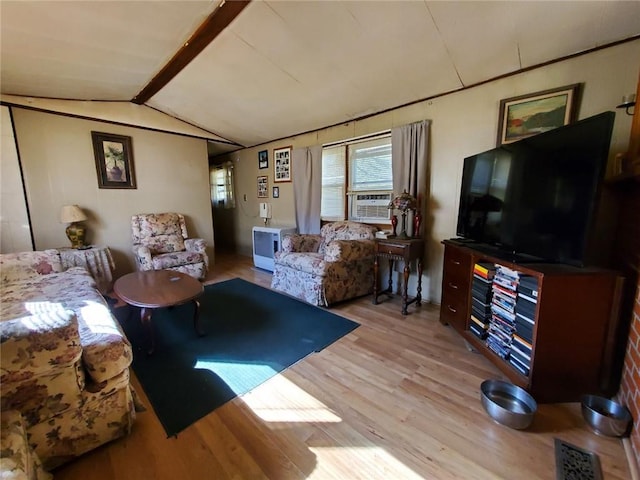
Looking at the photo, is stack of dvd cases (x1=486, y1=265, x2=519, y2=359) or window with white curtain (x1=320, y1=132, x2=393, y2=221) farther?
window with white curtain (x1=320, y1=132, x2=393, y2=221)

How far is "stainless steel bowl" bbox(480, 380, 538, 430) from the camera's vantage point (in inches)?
50.6

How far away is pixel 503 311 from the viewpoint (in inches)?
65.2

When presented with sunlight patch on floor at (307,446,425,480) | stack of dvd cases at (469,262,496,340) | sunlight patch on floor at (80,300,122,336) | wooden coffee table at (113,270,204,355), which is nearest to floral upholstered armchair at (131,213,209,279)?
wooden coffee table at (113,270,204,355)

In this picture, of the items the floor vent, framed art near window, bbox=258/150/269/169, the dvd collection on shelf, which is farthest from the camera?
framed art near window, bbox=258/150/269/169

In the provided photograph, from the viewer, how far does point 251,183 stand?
195 inches

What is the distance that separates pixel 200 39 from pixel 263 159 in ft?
8.28

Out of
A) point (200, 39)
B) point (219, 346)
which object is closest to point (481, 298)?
point (219, 346)

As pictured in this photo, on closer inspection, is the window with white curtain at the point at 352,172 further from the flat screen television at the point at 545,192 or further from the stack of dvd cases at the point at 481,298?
the stack of dvd cases at the point at 481,298

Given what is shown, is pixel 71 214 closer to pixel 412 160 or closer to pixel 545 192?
pixel 412 160

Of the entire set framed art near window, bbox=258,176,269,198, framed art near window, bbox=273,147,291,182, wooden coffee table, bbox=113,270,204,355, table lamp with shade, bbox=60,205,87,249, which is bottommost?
wooden coffee table, bbox=113,270,204,355

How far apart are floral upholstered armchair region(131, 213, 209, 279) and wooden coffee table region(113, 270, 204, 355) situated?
2.52ft

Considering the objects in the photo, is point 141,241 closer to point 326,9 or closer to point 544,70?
point 326,9

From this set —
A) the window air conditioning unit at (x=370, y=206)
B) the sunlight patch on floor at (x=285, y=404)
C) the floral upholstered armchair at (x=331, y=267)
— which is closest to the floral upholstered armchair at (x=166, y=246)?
the floral upholstered armchair at (x=331, y=267)

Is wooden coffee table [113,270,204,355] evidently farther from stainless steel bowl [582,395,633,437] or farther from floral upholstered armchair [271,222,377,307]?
stainless steel bowl [582,395,633,437]
